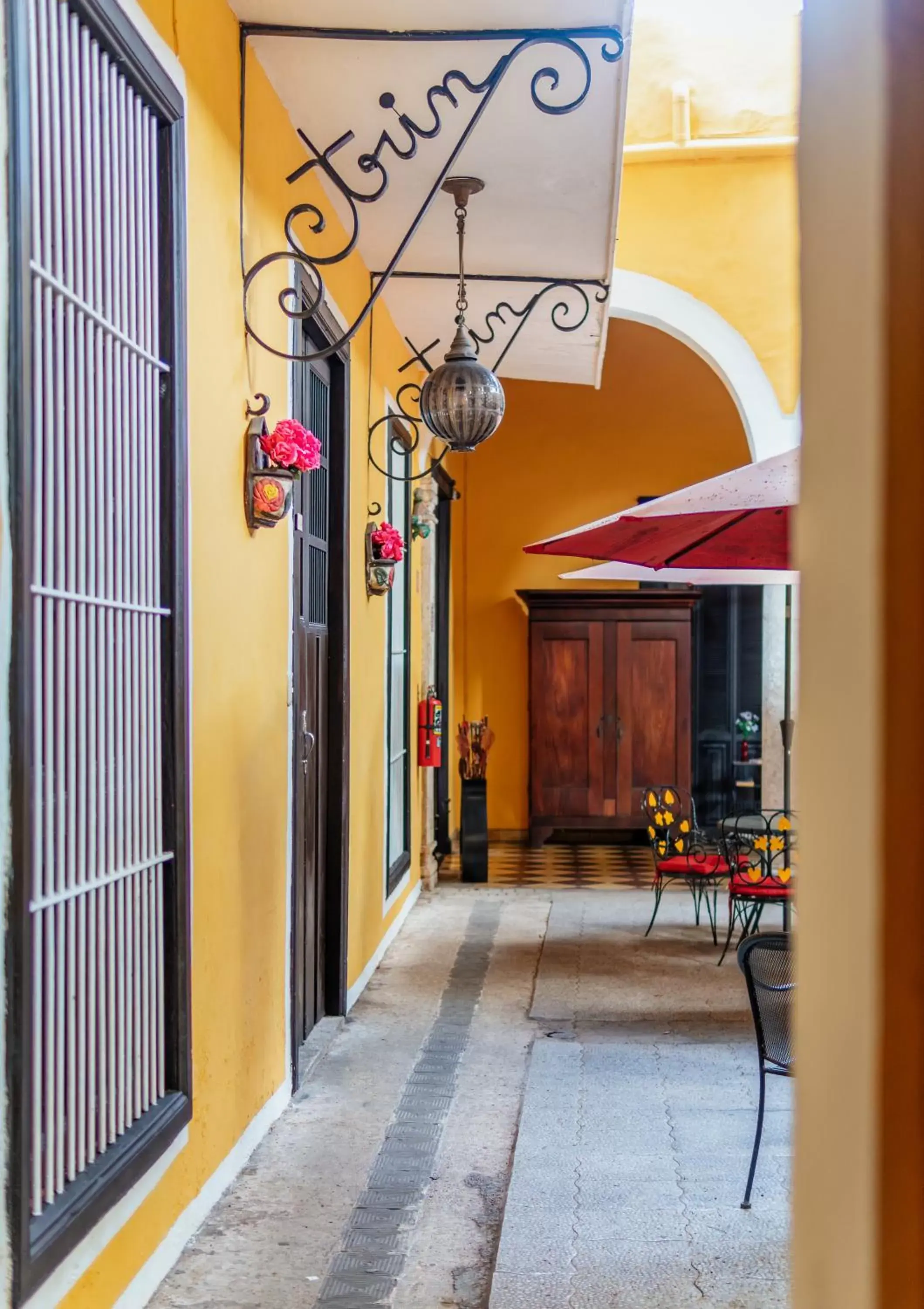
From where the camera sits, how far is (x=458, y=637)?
10.9 metres

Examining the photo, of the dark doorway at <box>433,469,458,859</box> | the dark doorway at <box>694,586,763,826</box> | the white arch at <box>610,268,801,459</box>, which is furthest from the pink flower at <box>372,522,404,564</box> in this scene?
the dark doorway at <box>694,586,763,826</box>

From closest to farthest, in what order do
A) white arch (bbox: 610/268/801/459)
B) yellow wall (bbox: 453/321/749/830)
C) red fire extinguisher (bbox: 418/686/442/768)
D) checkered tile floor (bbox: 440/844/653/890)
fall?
1. white arch (bbox: 610/268/801/459)
2. red fire extinguisher (bbox: 418/686/442/768)
3. checkered tile floor (bbox: 440/844/653/890)
4. yellow wall (bbox: 453/321/749/830)

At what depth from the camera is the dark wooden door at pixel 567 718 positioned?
10.2m

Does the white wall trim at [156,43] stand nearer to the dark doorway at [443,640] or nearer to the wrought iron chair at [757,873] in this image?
the wrought iron chair at [757,873]

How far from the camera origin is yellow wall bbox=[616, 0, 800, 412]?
25.5 feet

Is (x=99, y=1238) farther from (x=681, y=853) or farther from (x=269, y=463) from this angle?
(x=681, y=853)

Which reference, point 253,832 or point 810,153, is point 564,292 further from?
point 810,153

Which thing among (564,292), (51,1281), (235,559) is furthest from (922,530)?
(564,292)

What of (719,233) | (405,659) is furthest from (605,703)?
(719,233)

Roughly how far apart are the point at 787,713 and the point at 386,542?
3895 millimetres

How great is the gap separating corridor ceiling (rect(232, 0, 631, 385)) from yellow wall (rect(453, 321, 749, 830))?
190 inches

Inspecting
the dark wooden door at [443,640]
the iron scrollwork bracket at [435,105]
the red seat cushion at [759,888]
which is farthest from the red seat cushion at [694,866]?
the iron scrollwork bracket at [435,105]

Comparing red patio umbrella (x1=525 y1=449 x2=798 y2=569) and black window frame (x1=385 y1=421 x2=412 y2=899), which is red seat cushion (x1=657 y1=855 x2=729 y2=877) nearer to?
black window frame (x1=385 y1=421 x2=412 y2=899)

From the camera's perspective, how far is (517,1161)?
362 centimetres
